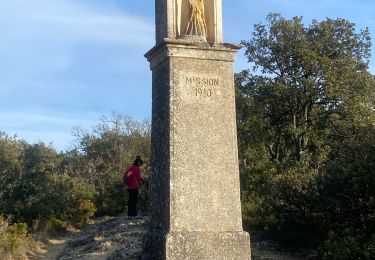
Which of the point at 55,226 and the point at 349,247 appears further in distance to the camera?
the point at 55,226

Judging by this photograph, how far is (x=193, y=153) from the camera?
22.6 feet

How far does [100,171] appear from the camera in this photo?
22.4 meters

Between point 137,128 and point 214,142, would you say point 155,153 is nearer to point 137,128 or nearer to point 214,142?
point 214,142

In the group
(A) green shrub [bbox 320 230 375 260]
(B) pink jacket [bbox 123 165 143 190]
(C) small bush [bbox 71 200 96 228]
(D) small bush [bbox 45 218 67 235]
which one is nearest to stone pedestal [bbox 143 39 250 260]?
(A) green shrub [bbox 320 230 375 260]

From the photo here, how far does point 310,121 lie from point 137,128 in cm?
951

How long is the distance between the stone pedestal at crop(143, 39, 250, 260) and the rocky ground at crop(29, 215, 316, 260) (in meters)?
2.70

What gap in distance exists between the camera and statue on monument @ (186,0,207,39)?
745 cm

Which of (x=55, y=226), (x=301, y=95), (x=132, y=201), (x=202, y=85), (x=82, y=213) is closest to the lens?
(x=202, y=85)

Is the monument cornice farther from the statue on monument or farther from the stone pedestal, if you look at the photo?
the statue on monument

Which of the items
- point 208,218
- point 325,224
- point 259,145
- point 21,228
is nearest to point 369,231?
point 325,224

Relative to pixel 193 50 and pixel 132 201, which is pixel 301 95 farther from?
pixel 193 50

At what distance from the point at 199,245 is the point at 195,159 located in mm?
1049

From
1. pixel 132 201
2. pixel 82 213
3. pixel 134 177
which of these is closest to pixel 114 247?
pixel 134 177

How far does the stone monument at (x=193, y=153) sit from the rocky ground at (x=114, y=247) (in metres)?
2.69
